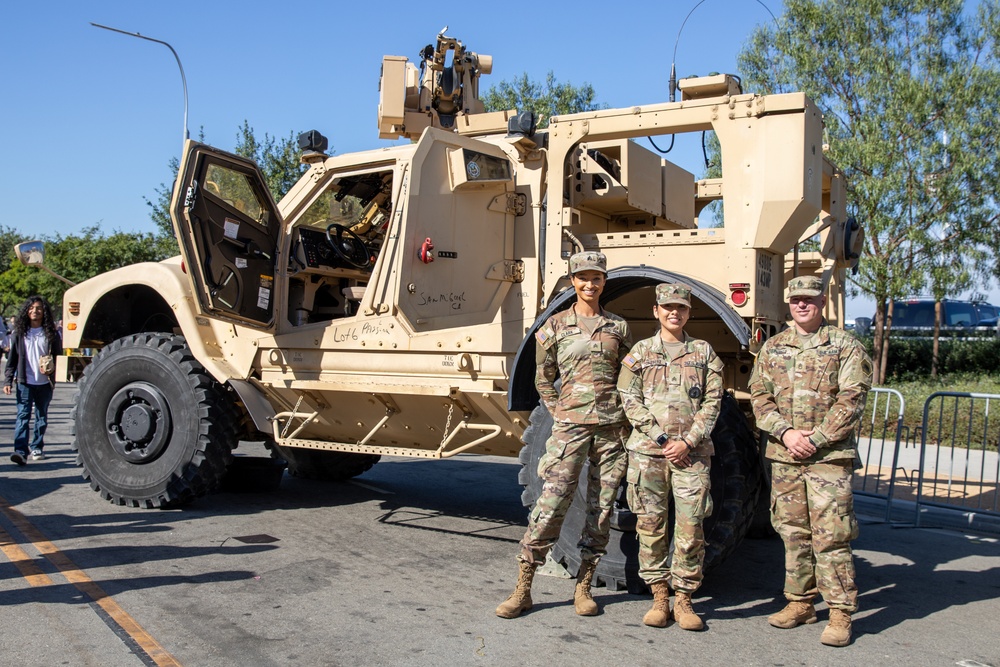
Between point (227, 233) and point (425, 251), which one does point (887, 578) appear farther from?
point (227, 233)

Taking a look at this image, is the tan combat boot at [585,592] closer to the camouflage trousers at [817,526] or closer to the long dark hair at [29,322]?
the camouflage trousers at [817,526]

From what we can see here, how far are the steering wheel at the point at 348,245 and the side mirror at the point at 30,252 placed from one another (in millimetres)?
2415

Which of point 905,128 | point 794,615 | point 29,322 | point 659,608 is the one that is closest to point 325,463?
point 29,322

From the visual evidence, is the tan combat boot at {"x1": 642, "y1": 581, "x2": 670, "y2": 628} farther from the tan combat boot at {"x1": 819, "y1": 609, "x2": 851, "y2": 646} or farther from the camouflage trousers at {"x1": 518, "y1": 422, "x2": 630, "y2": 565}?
the tan combat boot at {"x1": 819, "y1": 609, "x2": 851, "y2": 646}

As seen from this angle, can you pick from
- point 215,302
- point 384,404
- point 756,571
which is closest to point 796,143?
point 756,571

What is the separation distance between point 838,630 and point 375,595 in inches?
94.3

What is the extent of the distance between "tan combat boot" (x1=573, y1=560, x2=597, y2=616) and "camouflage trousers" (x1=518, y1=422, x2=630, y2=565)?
75 mm

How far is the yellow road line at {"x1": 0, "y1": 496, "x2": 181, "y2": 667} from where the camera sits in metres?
4.04

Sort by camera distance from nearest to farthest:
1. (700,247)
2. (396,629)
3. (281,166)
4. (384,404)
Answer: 1. (396,629)
2. (700,247)
3. (384,404)
4. (281,166)

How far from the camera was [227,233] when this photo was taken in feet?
22.3

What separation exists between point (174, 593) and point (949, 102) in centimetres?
1702

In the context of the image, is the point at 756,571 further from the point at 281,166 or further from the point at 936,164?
the point at 281,166

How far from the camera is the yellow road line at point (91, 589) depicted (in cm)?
404

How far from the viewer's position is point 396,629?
175 inches
